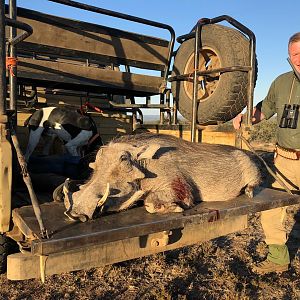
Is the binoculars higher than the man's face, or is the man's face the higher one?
the man's face

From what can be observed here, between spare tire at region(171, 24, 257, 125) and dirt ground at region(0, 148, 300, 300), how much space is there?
1659 mm

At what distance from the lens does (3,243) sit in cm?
286

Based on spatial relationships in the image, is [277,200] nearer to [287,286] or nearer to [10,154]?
[287,286]

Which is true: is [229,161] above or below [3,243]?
above

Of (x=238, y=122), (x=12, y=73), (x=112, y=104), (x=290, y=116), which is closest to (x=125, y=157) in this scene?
(x=12, y=73)

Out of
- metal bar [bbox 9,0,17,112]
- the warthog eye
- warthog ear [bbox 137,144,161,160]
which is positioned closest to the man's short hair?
warthog ear [bbox 137,144,161,160]

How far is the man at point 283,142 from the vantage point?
13.5 ft

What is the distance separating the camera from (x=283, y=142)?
430 cm

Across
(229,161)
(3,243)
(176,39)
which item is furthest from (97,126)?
(3,243)

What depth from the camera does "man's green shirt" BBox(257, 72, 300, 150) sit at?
4152mm

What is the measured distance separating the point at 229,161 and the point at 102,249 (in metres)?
1.54

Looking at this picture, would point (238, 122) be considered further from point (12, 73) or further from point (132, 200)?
point (12, 73)

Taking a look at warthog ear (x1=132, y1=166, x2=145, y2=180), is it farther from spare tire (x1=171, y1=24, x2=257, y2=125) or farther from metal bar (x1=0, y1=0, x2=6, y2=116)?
spare tire (x1=171, y1=24, x2=257, y2=125)

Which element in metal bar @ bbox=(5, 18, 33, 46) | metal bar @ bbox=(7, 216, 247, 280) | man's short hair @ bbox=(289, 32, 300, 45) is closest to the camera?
metal bar @ bbox=(7, 216, 247, 280)
